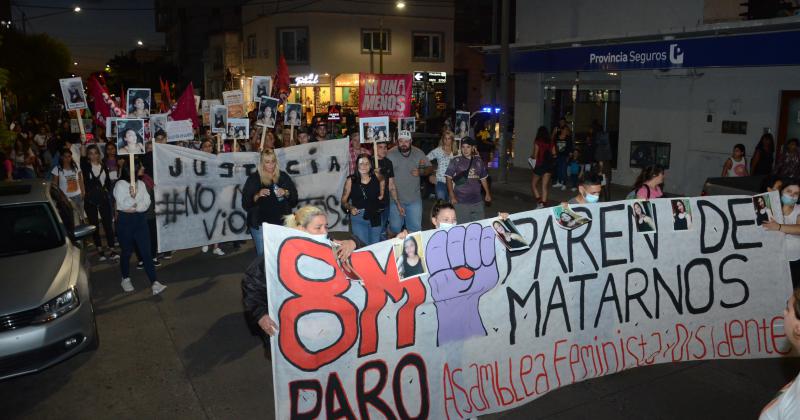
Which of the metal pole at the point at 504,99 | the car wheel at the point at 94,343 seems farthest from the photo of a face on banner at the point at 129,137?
the metal pole at the point at 504,99

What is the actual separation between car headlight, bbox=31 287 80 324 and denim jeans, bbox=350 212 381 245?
10.9ft

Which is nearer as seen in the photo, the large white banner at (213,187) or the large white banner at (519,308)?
the large white banner at (519,308)

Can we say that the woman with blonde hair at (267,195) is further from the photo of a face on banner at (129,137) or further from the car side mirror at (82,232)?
the car side mirror at (82,232)

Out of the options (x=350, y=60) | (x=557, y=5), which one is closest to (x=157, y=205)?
(x=557, y=5)

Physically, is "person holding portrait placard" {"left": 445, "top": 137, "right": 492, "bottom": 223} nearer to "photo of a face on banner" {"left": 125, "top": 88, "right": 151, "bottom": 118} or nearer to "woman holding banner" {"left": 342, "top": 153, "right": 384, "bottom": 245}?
"woman holding banner" {"left": 342, "top": 153, "right": 384, "bottom": 245}

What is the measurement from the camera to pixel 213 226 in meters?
10.2

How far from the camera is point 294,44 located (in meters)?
37.5

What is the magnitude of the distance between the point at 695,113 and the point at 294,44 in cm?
2674

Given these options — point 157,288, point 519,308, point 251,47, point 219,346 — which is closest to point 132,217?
point 157,288

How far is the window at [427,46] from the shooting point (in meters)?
39.2

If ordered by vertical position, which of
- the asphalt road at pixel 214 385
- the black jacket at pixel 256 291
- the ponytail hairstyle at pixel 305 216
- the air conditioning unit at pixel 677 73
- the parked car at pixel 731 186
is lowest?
the asphalt road at pixel 214 385

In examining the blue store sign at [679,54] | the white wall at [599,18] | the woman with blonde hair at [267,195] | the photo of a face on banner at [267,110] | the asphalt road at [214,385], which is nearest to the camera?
the asphalt road at [214,385]

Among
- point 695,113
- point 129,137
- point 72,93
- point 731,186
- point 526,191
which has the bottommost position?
point 526,191

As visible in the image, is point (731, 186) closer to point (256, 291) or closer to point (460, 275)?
point (460, 275)
